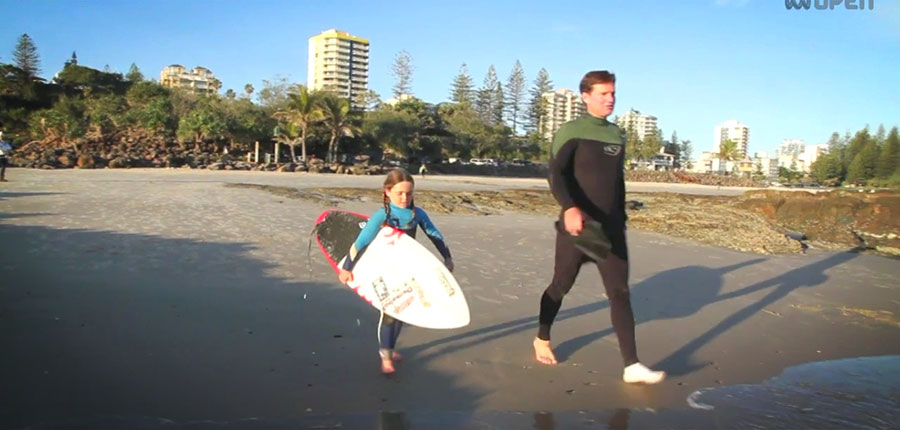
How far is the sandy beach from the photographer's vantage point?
280 centimetres

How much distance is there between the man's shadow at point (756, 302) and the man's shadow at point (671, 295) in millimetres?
274

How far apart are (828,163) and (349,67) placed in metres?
105

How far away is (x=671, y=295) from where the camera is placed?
224 inches

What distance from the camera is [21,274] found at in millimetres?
4844

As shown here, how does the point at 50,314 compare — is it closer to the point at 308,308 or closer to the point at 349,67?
the point at 308,308

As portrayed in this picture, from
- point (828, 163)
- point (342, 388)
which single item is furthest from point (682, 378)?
point (828, 163)

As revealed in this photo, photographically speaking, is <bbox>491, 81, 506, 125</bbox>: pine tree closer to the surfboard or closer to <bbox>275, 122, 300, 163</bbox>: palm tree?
<bbox>275, 122, 300, 163</bbox>: palm tree

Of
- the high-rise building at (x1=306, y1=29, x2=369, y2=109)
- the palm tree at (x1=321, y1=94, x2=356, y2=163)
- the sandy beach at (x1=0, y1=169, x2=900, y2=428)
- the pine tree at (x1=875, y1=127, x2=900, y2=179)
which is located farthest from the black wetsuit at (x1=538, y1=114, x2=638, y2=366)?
the high-rise building at (x1=306, y1=29, x2=369, y2=109)

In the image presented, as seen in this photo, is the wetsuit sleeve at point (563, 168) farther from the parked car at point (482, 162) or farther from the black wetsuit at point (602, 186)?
the parked car at point (482, 162)

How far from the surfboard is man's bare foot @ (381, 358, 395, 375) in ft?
0.90

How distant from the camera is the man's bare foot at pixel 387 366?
10.6 ft

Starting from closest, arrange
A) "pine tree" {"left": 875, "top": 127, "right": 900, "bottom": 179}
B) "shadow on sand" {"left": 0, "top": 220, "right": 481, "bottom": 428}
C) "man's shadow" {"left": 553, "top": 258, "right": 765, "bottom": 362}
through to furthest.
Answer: "shadow on sand" {"left": 0, "top": 220, "right": 481, "bottom": 428}
"man's shadow" {"left": 553, "top": 258, "right": 765, "bottom": 362}
"pine tree" {"left": 875, "top": 127, "right": 900, "bottom": 179}

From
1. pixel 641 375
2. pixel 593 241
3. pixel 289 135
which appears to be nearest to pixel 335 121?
pixel 289 135

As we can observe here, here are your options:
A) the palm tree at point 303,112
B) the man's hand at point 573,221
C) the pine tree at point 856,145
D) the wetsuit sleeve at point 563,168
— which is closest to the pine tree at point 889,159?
the pine tree at point 856,145
